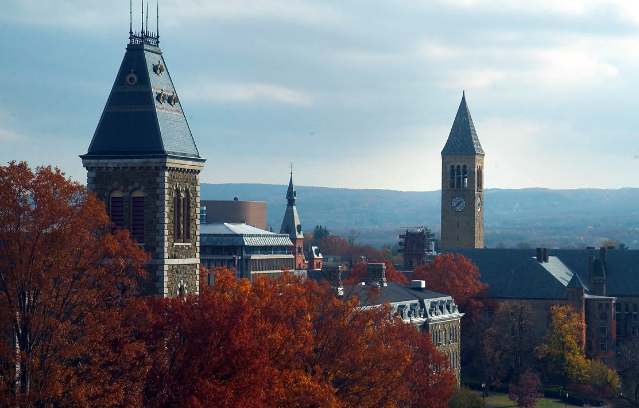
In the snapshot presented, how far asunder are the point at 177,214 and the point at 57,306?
8.29 m

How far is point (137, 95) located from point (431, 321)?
63.2m

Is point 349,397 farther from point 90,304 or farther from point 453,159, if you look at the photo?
point 453,159

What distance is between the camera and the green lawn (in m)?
111

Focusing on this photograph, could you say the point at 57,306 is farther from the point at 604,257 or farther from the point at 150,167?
the point at 604,257

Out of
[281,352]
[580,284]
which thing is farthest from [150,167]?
[580,284]

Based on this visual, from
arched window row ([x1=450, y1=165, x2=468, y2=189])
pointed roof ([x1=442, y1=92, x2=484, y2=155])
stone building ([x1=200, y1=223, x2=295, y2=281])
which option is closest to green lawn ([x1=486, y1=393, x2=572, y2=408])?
stone building ([x1=200, y1=223, x2=295, y2=281])

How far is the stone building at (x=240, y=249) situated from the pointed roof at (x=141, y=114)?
94.5 m

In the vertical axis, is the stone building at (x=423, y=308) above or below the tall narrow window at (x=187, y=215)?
below

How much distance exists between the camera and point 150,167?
177 feet

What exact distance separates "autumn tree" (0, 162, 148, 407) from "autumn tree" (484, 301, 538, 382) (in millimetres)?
79060

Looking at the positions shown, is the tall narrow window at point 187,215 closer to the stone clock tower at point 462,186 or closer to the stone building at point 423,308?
the stone building at point 423,308

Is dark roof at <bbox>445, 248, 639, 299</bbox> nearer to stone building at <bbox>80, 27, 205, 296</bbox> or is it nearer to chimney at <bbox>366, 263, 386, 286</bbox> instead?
chimney at <bbox>366, 263, 386, 286</bbox>

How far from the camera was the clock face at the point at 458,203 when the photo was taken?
176250mm

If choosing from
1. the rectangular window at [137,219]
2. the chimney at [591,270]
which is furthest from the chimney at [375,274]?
the rectangular window at [137,219]
